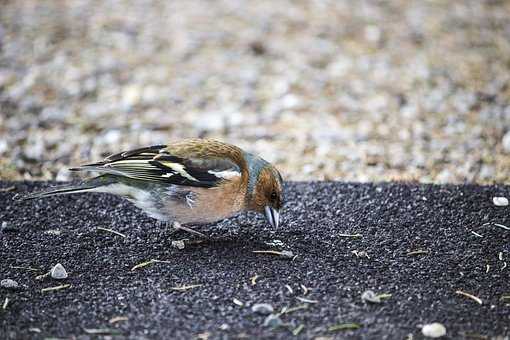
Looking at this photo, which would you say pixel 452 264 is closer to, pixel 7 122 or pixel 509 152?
pixel 509 152

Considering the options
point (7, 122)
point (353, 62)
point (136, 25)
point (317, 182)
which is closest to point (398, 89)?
point (353, 62)

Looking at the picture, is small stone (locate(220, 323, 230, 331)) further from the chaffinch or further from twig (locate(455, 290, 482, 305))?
twig (locate(455, 290, 482, 305))

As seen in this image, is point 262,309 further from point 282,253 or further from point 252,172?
point 252,172

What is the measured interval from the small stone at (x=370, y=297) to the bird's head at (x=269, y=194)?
3.33 feet

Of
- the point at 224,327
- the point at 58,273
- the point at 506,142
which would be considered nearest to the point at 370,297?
the point at 224,327

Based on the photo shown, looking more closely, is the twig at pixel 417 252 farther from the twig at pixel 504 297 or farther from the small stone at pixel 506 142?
the small stone at pixel 506 142

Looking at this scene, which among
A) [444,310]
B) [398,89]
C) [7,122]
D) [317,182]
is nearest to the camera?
[444,310]

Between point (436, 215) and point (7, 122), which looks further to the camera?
point (7, 122)

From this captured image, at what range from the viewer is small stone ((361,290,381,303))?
4324 millimetres

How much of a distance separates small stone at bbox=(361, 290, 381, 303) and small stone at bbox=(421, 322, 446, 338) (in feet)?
1.21

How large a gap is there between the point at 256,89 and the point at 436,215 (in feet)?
12.0

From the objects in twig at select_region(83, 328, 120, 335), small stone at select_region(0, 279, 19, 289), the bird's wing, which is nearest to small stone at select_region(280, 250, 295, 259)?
the bird's wing

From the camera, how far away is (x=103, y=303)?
434 centimetres

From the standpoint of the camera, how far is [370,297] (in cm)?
434
